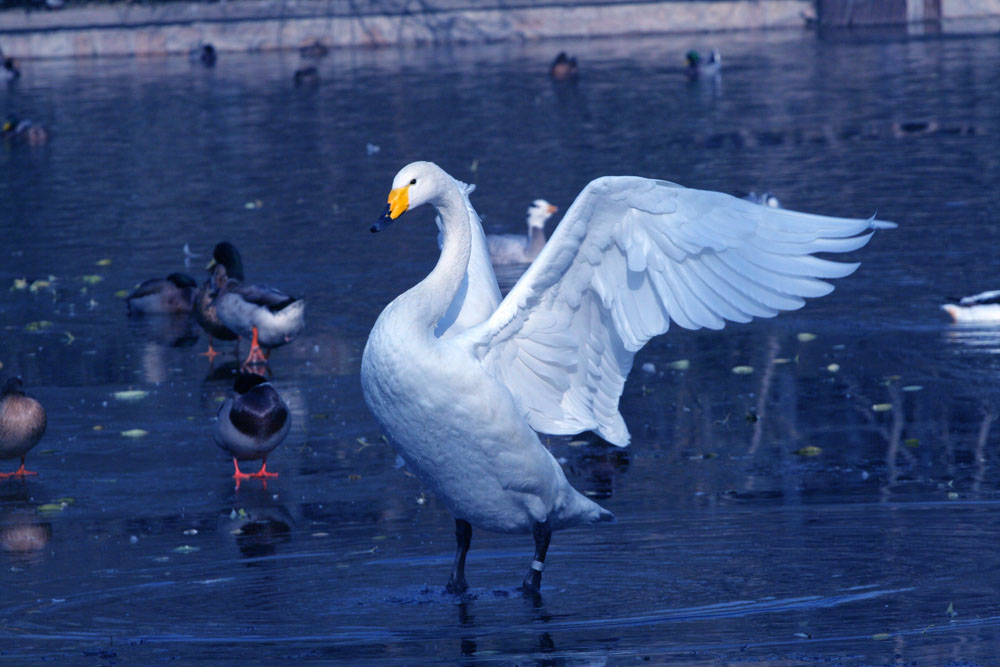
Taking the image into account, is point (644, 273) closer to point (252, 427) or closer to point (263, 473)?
point (252, 427)

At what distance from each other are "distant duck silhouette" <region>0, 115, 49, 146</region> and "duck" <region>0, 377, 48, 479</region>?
18949 mm

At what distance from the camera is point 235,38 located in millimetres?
47812

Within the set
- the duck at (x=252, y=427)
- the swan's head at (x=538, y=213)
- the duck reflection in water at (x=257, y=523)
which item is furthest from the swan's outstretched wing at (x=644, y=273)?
the swan's head at (x=538, y=213)

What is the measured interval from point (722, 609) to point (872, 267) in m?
7.63

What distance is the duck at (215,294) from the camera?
12.0m

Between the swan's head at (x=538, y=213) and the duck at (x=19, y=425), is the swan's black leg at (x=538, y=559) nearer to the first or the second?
the duck at (x=19, y=425)

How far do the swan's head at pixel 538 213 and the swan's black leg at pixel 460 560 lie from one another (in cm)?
883

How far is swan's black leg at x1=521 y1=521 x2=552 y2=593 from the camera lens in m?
6.70

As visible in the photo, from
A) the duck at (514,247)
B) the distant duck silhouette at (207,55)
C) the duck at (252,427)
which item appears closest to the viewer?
the duck at (252,427)

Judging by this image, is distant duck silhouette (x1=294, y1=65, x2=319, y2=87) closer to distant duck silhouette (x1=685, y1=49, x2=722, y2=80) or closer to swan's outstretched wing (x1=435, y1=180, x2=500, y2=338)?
distant duck silhouette (x1=685, y1=49, x2=722, y2=80)

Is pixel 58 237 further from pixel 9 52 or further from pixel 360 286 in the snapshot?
pixel 9 52

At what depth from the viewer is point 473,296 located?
732 cm

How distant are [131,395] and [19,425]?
1.77 m

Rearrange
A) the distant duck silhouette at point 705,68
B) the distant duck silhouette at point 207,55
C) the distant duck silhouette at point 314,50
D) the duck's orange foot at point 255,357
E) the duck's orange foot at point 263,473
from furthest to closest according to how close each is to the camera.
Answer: the distant duck silhouette at point 314,50, the distant duck silhouette at point 207,55, the distant duck silhouette at point 705,68, the duck's orange foot at point 255,357, the duck's orange foot at point 263,473
